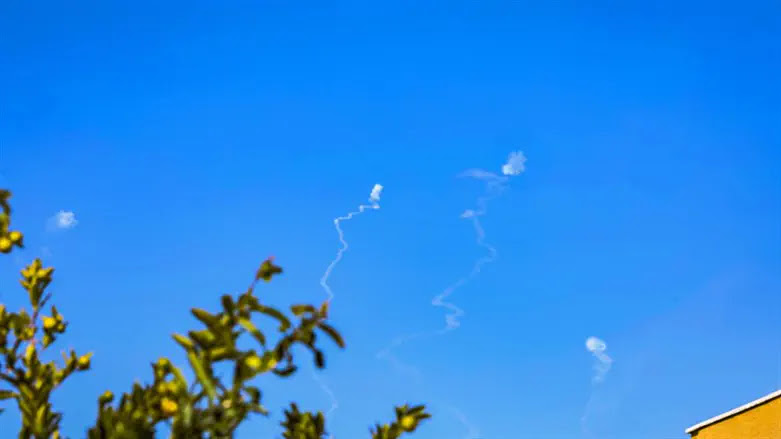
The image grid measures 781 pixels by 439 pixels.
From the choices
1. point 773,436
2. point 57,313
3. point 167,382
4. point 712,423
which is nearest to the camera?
point 167,382

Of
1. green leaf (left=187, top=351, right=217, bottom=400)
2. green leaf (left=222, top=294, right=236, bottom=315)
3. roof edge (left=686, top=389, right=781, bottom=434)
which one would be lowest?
green leaf (left=187, top=351, right=217, bottom=400)

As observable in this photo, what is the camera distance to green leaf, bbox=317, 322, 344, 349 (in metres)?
3.34

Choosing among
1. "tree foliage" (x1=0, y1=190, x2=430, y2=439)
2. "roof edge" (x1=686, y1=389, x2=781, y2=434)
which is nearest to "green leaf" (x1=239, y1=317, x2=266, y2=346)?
"tree foliage" (x1=0, y1=190, x2=430, y2=439)

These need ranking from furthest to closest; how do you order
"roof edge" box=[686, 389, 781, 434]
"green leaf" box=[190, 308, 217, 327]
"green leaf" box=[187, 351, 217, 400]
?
"roof edge" box=[686, 389, 781, 434]
"green leaf" box=[190, 308, 217, 327]
"green leaf" box=[187, 351, 217, 400]

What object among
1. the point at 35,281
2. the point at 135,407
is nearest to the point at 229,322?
the point at 135,407

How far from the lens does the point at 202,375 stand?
3209 millimetres

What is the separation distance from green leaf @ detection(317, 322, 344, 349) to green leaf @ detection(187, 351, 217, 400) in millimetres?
561

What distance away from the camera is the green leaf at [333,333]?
10.9 feet

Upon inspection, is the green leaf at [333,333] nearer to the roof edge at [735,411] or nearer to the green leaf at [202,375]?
the green leaf at [202,375]

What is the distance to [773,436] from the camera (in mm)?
18297

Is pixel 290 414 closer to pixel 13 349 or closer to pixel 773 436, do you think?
pixel 13 349

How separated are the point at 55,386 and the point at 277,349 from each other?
5.38 feet

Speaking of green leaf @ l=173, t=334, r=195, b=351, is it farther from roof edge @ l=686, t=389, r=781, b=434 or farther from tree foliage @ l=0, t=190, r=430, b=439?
roof edge @ l=686, t=389, r=781, b=434

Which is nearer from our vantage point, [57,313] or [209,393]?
[209,393]
